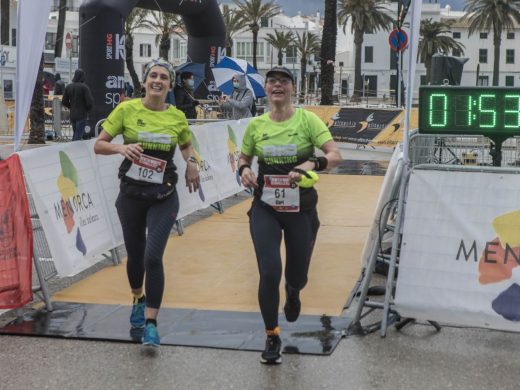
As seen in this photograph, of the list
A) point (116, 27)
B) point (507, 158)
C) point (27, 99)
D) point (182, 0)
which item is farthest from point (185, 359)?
point (182, 0)

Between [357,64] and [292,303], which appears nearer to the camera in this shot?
[292,303]

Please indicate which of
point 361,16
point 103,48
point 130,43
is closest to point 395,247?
point 103,48

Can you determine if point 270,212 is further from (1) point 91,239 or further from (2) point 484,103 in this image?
(1) point 91,239

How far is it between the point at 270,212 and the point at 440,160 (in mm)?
2783

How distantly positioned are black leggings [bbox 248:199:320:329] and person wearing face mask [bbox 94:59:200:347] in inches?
26.9

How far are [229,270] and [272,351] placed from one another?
290 cm

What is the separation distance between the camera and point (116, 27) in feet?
67.3

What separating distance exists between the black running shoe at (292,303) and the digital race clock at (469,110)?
152 centimetres

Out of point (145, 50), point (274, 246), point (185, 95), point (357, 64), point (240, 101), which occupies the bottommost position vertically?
point (274, 246)

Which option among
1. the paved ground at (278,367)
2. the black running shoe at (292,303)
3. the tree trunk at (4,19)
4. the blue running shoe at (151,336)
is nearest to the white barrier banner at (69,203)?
the paved ground at (278,367)

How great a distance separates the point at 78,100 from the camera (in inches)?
719

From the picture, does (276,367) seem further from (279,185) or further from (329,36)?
(329,36)

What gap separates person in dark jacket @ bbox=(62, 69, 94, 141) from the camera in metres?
18.2

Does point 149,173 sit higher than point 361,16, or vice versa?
point 361,16
